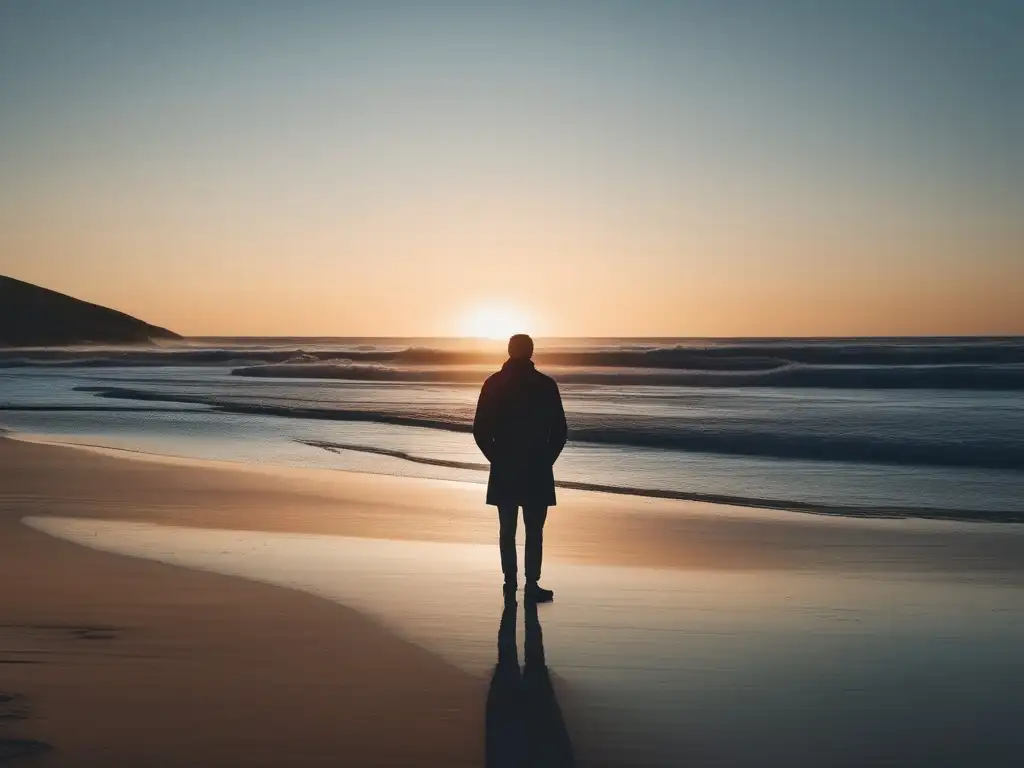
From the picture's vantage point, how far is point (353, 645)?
5.81 meters

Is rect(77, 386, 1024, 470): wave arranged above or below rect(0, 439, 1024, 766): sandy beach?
above

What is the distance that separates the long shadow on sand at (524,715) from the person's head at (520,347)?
213cm

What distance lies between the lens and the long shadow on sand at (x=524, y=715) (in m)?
4.26

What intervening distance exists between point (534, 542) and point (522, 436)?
790 millimetres

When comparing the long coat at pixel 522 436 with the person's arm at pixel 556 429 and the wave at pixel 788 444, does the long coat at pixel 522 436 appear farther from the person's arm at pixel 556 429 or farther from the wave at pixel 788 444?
the wave at pixel 788 444

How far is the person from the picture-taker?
23.1 ft

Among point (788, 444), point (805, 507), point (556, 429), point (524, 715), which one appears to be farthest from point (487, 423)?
point (788, 444)

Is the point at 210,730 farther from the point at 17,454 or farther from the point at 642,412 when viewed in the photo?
the point at 642,412

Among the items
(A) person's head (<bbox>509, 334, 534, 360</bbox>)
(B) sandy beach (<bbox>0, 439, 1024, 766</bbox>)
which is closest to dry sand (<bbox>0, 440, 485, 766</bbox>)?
(B) sandy beach (<bbox>0, 439, 1024, 766</bbox>)

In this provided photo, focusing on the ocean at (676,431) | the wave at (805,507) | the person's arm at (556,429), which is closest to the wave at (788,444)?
the ocean at (676,431)

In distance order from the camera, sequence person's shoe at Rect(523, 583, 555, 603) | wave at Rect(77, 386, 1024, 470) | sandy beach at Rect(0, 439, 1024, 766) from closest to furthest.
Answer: sandy beach at Rect(0, 439, 1024, 766) → person's shoe at Rect(523, 583, 555, 603) → wave at Rect(77, 386, 1024, 470)

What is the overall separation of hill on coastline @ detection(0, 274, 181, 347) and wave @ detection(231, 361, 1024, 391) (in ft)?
266

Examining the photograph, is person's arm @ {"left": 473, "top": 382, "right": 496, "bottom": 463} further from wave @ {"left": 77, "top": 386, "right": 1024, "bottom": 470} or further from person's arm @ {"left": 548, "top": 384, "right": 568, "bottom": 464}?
wave @ {"left": 77, "top": 386, "right": 1024, "bottom": 470}

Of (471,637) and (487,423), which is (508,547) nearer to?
(487,423)
